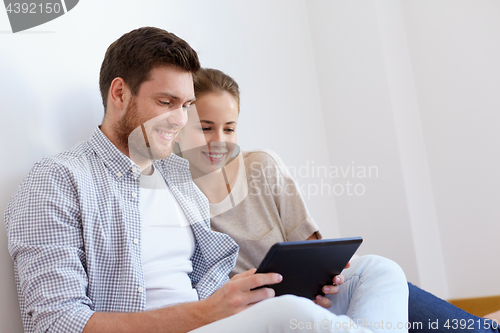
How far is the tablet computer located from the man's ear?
21.0 inches

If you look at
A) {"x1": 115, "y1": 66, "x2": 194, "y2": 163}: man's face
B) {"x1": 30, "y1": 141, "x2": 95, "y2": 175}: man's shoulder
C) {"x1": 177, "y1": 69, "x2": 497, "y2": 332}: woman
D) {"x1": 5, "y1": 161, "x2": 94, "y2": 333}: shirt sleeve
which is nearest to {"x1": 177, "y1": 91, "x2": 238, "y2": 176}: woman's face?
{"x1": 177, "y1": 69, "x2": 497, "y2": 332}: woman

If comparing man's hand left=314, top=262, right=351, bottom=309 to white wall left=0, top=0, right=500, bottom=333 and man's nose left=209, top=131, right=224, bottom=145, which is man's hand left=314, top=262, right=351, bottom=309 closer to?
man's nose left=209, top=131, right=224, bottom=145

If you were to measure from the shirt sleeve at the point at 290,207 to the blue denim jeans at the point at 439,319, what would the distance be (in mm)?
351

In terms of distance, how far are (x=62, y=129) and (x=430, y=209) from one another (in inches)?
68.2

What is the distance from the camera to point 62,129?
1084 millimetres

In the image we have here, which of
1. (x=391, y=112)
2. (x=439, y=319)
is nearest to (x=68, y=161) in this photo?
(x=439, y=319)

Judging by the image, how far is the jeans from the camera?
0.68 m

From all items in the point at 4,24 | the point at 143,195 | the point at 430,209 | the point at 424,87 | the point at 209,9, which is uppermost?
the point at 209,9

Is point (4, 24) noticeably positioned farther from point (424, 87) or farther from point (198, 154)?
point (424, 87)

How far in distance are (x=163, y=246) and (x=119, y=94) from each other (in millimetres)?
393

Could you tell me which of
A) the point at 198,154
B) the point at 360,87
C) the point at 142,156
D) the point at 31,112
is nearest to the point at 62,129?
the point at 31,112

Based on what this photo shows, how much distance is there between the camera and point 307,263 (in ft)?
2.82

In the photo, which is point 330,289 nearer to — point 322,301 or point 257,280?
point 322,301

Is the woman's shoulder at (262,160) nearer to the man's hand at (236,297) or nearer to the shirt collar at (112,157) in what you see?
the shirt collar at (112,157)
